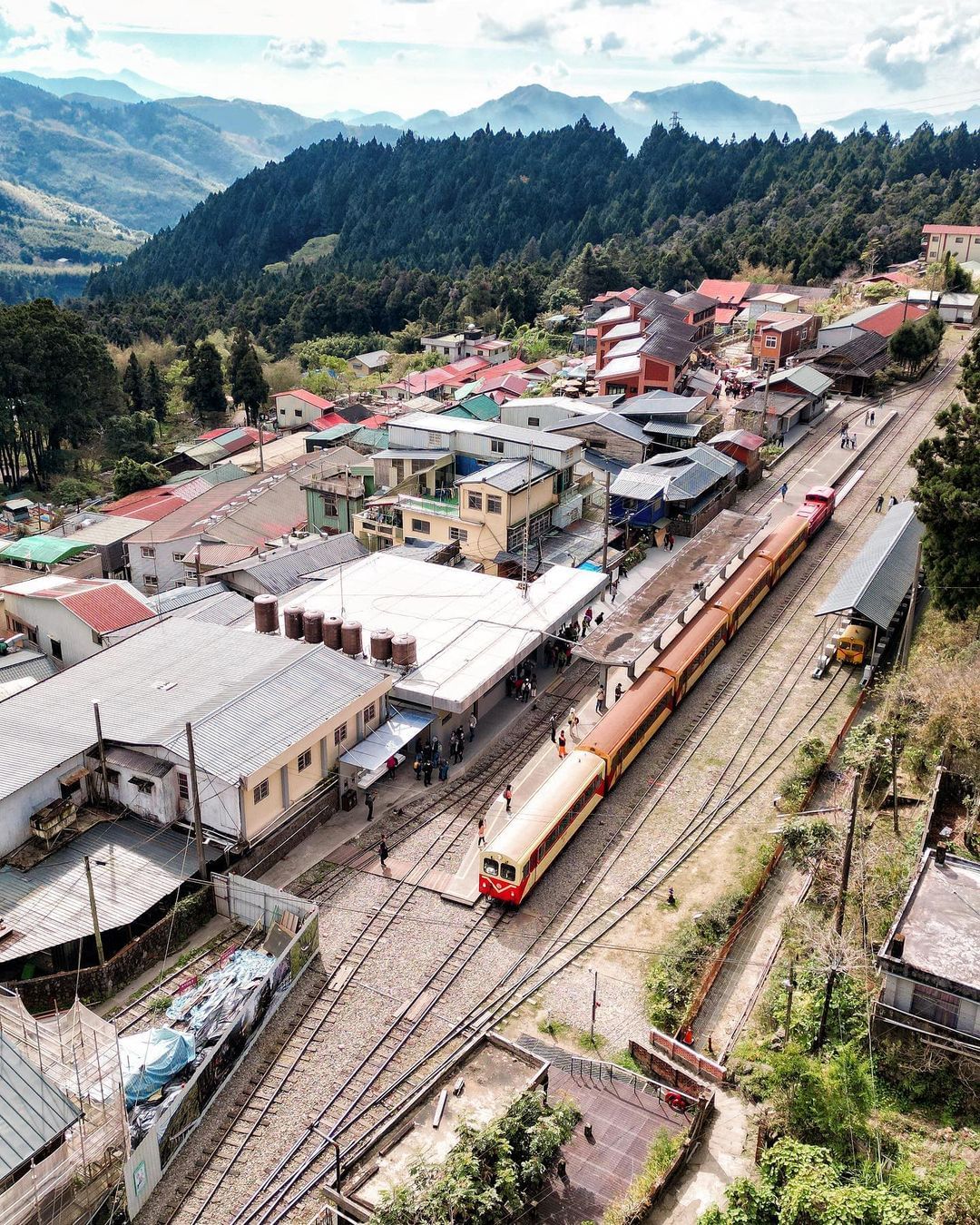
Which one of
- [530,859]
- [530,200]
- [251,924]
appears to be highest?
[530,200]

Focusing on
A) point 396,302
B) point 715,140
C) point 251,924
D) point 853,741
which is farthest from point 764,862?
point 715,140

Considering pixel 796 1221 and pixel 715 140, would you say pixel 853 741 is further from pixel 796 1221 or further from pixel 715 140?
pixel 715 140

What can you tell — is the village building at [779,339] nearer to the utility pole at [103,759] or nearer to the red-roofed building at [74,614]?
the red-roofed building at [74,614]

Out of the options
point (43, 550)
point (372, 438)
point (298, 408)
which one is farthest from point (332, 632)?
point (298, 408)

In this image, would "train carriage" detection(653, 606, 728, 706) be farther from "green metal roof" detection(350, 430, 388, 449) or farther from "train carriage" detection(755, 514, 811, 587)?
"green metal roof" detection(350, 430, 388, 449)

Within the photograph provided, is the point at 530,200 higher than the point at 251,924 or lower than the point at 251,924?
higher

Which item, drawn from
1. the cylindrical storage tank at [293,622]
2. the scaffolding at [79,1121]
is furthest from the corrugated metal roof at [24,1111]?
the cylindrical storage tank at [293,622]
